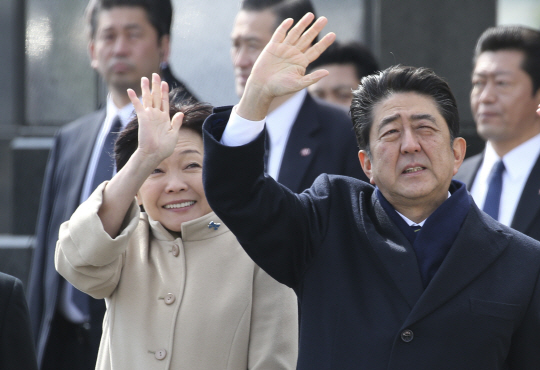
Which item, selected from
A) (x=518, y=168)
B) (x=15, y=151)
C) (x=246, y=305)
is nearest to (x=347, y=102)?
(x=518, y=168)

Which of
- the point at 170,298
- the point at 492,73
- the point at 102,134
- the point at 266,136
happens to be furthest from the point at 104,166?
the point at 492,73

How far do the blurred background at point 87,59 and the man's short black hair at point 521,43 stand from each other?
0.96 m

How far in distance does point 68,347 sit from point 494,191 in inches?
93.8

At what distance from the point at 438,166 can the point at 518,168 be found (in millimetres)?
1846

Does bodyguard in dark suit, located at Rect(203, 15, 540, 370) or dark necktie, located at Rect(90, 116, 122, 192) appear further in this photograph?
dark necktie, located at Rect(90, 116, 122, 192)

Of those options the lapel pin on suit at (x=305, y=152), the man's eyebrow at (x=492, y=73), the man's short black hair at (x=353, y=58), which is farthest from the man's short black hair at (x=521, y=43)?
the lapel pin on suit at (x=305, y=152)

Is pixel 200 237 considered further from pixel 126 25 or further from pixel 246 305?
pixel 126 25

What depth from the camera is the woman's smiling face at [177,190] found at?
289cm

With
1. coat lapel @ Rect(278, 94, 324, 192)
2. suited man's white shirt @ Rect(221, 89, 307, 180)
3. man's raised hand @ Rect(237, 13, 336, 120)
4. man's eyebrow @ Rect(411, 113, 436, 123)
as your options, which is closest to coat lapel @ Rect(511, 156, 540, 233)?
coat lapel @ Rect(278, 94, 324, 192)

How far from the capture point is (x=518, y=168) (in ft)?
14.1

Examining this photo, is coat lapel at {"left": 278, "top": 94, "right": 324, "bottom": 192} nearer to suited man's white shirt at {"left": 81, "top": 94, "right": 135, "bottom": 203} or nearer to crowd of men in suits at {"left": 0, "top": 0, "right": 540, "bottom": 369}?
crowd of men in suits at {"left": 0, "top": 0, "right": 540, "bottom": 369}

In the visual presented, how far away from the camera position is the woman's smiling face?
2.89 meters

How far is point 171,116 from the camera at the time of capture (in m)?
3.01

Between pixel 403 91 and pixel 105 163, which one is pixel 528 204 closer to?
pixel 403 91
